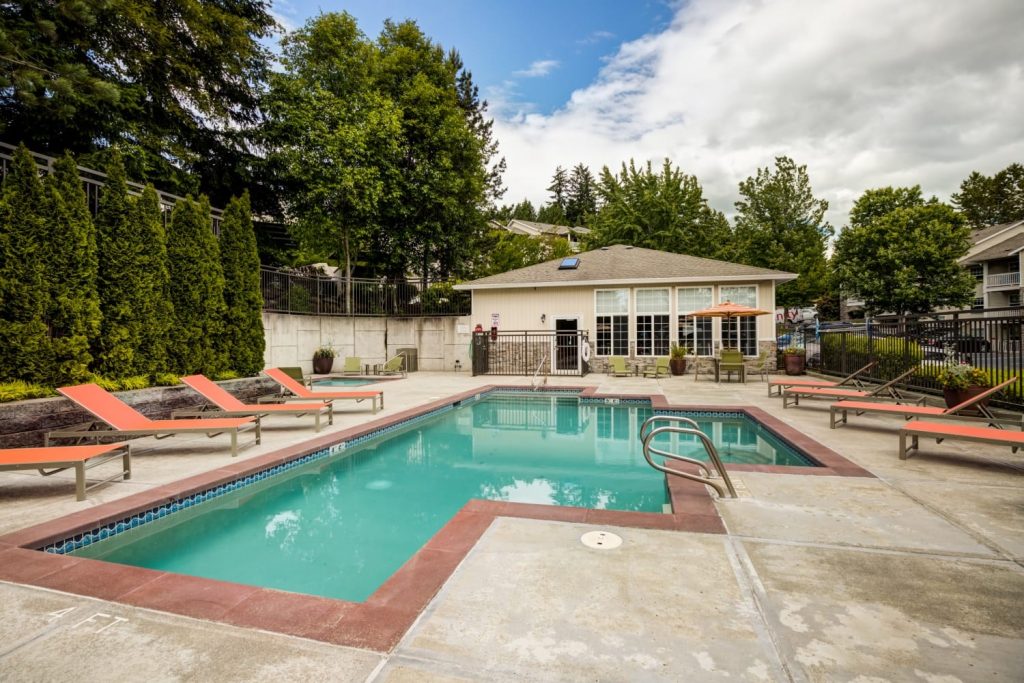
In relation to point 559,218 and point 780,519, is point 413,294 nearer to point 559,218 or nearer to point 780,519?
point 780,519

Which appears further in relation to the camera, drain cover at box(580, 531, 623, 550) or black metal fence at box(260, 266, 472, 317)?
black metal fence at box(260, 266, 472, 317)

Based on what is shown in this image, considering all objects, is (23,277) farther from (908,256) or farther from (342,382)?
(908,256)

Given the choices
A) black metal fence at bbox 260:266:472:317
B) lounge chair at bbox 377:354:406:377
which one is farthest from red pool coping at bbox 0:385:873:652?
lounge chair at bbox 377:354:406:377

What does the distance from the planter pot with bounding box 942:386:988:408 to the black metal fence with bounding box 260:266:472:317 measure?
620 inches

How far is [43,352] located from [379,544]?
5.48m

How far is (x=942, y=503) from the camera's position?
394 cm

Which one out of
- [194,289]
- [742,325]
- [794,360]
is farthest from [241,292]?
[794,360]

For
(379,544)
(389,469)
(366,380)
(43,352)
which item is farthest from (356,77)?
(379,544)

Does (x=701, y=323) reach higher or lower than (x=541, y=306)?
lower

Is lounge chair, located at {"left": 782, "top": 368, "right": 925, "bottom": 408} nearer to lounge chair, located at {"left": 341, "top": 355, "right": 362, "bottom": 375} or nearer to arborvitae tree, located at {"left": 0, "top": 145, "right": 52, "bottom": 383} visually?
arborvitae tree, located at {"left": 0, "top": 145, "right": 52, "bottom": 383}

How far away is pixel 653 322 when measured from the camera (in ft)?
57.9

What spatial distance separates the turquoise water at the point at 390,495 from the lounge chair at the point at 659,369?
675 centimetres

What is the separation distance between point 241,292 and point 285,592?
356 inches

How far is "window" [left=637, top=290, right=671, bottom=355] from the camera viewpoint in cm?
1756
